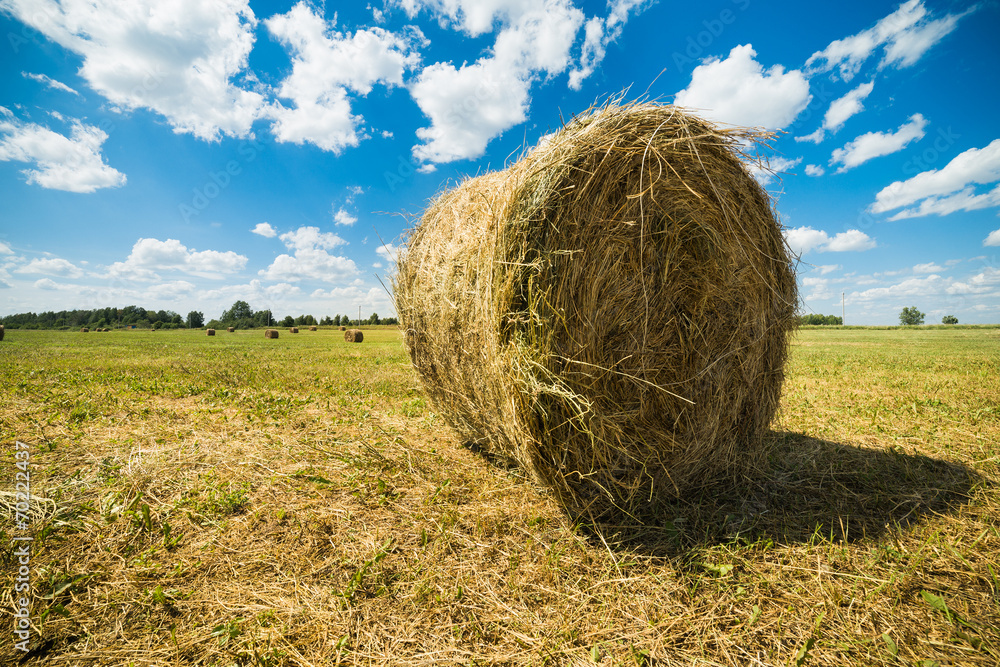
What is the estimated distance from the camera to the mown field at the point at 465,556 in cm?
218

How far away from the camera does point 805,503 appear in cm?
354

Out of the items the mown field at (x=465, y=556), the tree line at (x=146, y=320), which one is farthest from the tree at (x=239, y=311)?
the mown field at (x=465, y=556)

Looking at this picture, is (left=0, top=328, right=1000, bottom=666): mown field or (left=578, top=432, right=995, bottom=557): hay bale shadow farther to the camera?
(left=578, top=432, right=995, bottom=557): hay bale shadow

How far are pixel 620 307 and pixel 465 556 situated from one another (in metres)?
2.16

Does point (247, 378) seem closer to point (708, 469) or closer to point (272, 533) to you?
point (272, 533)

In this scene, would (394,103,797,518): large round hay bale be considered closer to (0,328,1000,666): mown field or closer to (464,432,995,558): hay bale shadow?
(464,432,995,558): hay bale shadow

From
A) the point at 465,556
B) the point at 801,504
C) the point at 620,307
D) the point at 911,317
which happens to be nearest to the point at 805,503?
the point at 801,504

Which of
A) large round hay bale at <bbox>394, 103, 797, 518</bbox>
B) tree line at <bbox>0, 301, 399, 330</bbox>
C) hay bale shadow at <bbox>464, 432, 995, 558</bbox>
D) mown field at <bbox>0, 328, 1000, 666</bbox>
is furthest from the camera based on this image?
tree line at <bbox>0, 301, 399, 330</bbox>

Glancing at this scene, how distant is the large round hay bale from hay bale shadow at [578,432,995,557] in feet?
0.62

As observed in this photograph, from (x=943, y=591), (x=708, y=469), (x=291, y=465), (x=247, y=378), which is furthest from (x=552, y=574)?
(x=247, y=378)

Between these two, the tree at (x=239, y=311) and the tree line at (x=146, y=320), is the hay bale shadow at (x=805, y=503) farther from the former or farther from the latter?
the tree at (x=239, y=311)

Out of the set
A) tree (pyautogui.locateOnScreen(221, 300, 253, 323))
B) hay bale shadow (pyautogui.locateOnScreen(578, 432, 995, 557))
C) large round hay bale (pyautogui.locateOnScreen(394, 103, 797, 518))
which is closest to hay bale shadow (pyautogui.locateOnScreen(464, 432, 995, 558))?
hay bale shadow (pyautogui.locateOnScreen(578, 432, 995, 557))

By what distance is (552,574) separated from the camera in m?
2.70

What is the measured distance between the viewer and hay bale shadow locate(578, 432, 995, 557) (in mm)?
3098
